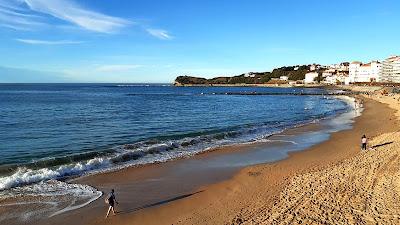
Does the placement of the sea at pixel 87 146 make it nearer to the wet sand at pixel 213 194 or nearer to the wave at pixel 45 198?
the wave at pixel 45 198

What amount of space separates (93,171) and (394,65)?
635ft

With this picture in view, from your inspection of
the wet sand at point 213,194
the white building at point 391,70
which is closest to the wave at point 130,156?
the wet sand at point 213,194

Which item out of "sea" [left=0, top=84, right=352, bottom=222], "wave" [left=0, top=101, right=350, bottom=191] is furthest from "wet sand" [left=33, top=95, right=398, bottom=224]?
"wave" [left=0, top=101, right=350, bottom=191]

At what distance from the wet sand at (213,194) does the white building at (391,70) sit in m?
180

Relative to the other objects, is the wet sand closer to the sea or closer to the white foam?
the sea

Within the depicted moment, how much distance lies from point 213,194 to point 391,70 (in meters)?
193

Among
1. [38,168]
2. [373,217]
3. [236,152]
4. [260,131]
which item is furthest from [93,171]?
[260,131]

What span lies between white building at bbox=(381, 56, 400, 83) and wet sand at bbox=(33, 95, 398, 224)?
180 m

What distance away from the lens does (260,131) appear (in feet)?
115

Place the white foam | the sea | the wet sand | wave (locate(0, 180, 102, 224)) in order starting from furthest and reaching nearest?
the white foam
the sea
wave (locate(0, 180, 102, 224))
the wet sand

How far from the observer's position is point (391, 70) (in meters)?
184

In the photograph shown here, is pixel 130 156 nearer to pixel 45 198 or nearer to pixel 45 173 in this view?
pixel 45 173

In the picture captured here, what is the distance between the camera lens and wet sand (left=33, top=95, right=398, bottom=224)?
12625 mm

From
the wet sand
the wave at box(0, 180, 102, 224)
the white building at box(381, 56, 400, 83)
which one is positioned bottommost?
the wet sand
